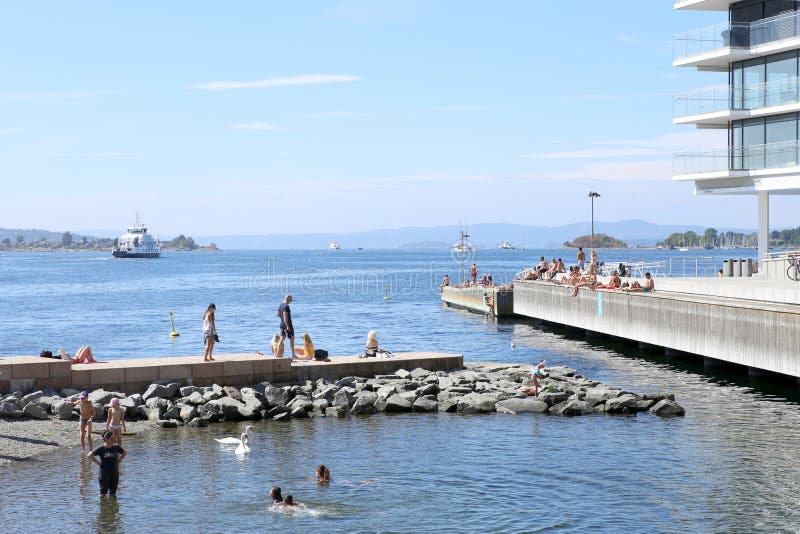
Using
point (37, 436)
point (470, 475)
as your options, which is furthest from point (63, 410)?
point (470, 475)

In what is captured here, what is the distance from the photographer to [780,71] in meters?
47.5

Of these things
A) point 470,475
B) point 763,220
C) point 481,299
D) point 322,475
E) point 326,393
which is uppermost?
point 763,220

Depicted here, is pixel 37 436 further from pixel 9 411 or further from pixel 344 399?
pixel 344 399

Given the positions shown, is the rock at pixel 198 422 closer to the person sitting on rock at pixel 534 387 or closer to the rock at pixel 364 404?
the rock at pixel 364 404

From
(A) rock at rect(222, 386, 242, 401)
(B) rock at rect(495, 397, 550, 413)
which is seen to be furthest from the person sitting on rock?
(A) rock at rect(222, 386, 242, 401)

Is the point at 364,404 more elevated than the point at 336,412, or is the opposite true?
the point at 364,404

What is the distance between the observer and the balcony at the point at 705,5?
166 ft

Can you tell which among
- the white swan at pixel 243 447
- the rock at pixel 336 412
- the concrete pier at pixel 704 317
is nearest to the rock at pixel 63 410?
the white swan at pixel 243 447

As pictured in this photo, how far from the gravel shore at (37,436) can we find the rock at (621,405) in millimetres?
13235

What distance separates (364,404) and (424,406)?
183cm

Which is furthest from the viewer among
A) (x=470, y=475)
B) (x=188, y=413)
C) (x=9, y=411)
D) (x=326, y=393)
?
(x=326, y=393)

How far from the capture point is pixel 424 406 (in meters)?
29.1

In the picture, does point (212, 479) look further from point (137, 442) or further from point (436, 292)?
point (436, 292)

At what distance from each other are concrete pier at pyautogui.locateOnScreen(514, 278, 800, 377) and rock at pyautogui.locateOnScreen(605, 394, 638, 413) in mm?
5832
